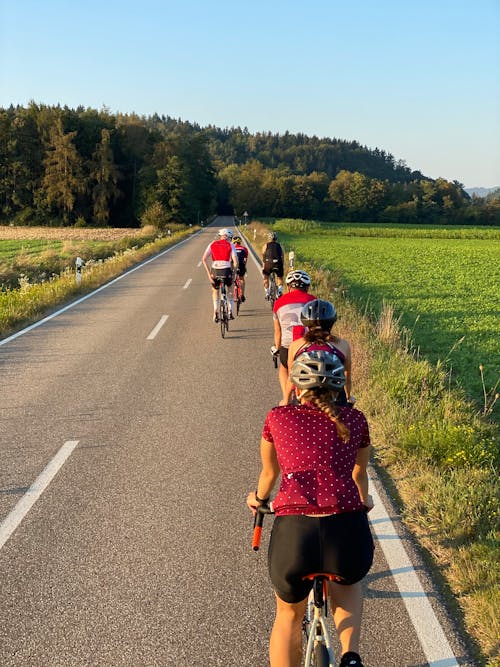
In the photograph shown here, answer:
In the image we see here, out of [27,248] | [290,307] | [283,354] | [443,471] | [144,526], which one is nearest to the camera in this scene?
[144,526]

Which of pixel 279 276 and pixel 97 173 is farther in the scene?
pixel 97 173

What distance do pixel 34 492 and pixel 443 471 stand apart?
11.6ft

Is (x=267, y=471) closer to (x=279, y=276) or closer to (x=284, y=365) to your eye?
(x=284, y=365)

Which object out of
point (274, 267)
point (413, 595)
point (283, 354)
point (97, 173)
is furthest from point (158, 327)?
point (97, 173)

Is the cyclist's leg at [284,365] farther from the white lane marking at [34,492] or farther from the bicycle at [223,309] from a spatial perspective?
the bicycle at [223,309]

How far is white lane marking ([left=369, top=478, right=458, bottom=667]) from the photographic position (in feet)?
9.86

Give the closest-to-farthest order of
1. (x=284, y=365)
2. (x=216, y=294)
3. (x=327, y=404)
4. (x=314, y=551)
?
(x=314, y=551), (x=327, y=404), (x=284, y=365), (x=216, y=294)

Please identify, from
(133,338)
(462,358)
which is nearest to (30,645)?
(133,338)

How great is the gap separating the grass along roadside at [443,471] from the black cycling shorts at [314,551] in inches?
50.6

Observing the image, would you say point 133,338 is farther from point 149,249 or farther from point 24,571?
point 149,249

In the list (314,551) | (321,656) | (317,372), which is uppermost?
(317,372)

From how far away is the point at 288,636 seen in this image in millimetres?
2342

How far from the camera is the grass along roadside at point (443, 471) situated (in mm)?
3478

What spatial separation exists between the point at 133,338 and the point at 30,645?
8372 millimetres
